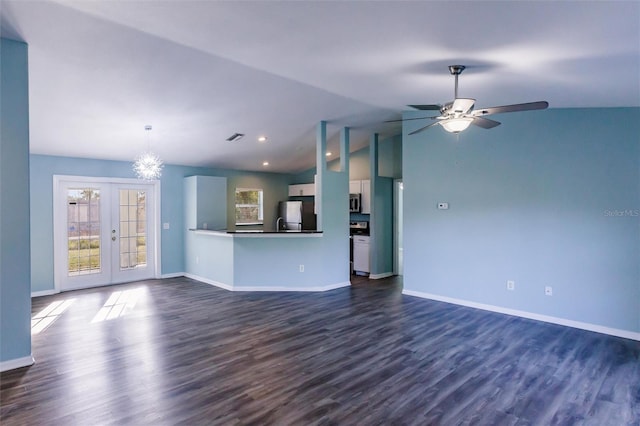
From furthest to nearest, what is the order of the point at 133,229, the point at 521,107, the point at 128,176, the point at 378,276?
the point at 378,276, the point at 133,229, the point at 128,176, the point at 521,107

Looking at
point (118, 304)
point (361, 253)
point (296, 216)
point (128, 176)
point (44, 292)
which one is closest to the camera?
point (118, 304)

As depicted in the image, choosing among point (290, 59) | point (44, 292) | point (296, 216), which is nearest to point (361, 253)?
point (296, 216)

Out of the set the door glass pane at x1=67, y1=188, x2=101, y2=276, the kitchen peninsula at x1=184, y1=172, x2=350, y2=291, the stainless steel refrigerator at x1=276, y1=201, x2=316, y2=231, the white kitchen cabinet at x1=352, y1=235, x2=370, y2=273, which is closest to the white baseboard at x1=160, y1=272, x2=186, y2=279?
the door glass pane at x1=67, y1=188, x2=101, y2=276

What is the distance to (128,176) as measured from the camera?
6.82 meters

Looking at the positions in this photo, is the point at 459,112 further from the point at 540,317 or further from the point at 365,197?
the point at 365,197

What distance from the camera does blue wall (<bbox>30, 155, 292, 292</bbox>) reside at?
585cm

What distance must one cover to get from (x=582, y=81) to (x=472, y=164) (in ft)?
6.26

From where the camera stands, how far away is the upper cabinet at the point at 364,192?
7.54 m

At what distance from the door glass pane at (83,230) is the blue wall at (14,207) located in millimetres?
3429

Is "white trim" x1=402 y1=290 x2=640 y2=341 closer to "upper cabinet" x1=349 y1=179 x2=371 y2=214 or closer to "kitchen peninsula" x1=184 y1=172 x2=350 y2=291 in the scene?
"kitchen peninsula" x1=184 y1=172 x2=350 y2=291

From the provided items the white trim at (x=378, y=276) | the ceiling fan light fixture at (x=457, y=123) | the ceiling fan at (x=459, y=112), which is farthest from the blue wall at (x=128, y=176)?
the ceiling fan light fixture at (x=457, y=123)

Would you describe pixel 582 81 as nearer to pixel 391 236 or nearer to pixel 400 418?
pixel 400 418

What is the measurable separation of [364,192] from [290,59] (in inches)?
173

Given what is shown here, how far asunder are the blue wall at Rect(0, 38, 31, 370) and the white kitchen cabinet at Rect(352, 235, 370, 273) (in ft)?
17.7
